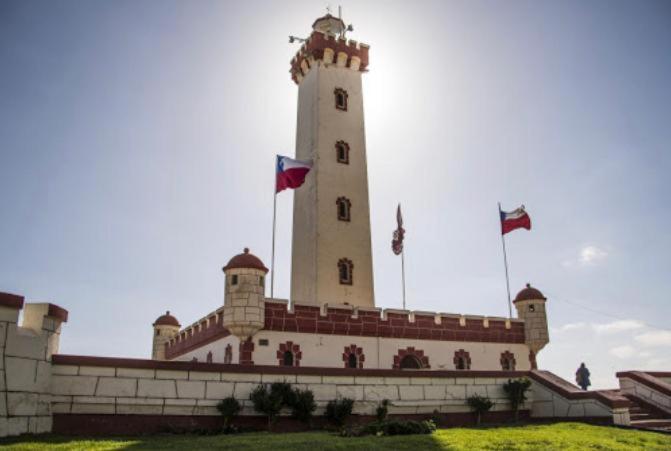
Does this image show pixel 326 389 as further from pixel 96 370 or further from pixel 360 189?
pixel 360 189

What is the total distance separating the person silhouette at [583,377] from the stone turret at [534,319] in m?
3.71

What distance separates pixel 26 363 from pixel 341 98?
79.6 ft

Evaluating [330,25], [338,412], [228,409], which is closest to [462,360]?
[338,412]

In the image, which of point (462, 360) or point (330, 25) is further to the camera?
point (330, 25)

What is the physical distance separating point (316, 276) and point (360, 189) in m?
5.84

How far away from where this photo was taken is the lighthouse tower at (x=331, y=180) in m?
28.7

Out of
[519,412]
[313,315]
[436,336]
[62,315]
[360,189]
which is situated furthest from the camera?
[360,189]

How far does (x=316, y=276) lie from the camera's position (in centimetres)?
2805

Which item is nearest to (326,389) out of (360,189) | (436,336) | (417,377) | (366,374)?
(366,374)

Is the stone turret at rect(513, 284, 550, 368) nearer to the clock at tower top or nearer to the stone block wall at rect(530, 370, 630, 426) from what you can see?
the stone block wall at rect(530, 370, 630, 426)

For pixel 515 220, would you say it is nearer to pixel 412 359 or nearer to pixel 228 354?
pixel 412 359

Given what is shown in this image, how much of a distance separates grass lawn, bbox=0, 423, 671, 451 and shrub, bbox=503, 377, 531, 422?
3.96 metres

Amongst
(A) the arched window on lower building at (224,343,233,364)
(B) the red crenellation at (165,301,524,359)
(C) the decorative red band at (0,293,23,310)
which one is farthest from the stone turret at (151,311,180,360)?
(C) the decorative red band at (0,293,23,310)

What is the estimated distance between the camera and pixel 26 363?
40.6ft
